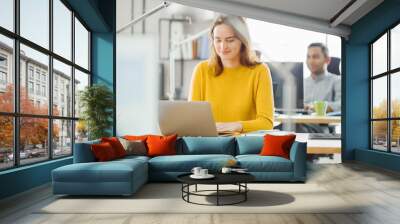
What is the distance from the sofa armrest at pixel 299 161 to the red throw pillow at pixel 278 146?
0.55 ft

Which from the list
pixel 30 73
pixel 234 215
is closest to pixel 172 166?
pixel 234 215

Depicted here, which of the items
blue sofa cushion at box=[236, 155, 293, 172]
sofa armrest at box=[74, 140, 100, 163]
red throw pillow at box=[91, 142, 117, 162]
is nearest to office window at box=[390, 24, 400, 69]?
blue sofa cushion at box=[236, 155, 293, 172]

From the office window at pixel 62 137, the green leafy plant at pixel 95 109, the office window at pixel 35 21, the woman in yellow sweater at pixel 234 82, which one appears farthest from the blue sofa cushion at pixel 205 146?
the office window at pixel 35 21

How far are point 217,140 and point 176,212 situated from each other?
111 inches

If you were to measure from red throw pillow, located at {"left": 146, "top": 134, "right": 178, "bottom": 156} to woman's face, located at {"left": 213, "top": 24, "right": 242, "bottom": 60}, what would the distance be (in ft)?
9.03

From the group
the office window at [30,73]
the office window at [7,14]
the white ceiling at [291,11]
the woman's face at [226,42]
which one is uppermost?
the white ceiling at [291,11]

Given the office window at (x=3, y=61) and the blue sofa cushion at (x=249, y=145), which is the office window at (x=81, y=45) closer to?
the office window at (x=3, y=61)

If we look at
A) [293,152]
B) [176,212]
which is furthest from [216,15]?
[176,212]

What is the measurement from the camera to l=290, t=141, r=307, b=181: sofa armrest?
5836 millimetres

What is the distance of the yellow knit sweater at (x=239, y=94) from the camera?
27.4ft

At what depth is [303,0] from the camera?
791 cm

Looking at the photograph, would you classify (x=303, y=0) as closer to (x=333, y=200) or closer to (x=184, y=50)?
(x=184, y=50)

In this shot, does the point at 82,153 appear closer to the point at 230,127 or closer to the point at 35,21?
the point at 35,21

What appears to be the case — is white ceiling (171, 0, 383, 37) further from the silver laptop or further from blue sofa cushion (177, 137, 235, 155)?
blue sofa cushion (177, 137, 235, 155)
